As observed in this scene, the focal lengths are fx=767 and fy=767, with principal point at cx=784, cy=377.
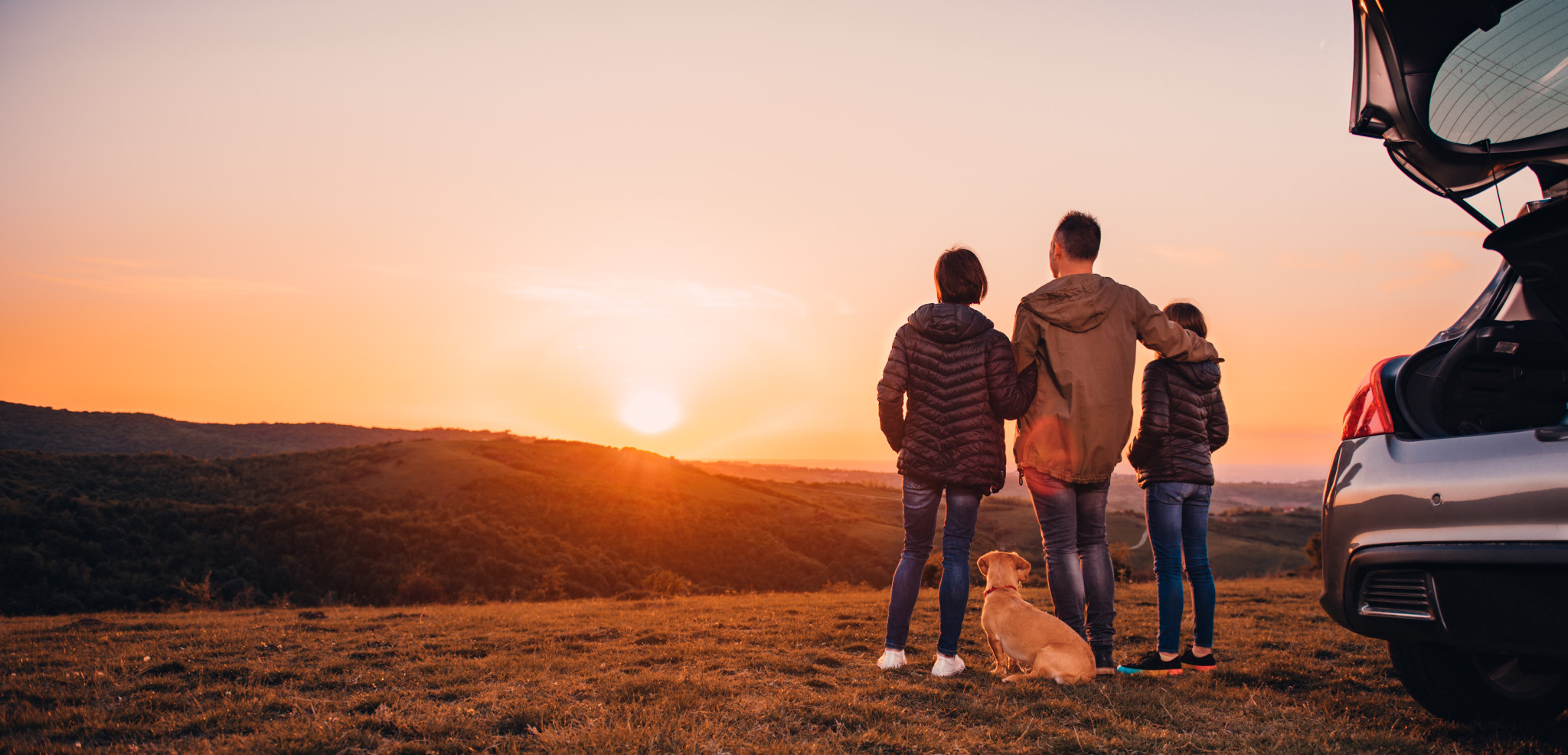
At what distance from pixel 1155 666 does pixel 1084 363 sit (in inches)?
73.8

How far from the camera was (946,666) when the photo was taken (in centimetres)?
441

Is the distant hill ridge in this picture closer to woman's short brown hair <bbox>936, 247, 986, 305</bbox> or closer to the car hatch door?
woman's short brown hair <bbox>936, 247, 986, 305</bbox>

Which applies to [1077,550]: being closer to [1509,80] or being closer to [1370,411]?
[1370,411]

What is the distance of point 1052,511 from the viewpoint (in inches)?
169

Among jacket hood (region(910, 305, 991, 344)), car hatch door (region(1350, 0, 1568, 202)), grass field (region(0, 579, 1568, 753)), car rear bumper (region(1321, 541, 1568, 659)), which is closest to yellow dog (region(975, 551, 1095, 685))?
grass field (region(0, 579, 1568, 753))

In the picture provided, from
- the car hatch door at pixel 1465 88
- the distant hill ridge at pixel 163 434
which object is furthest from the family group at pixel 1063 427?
the distant hill ridge at pixel 163 434

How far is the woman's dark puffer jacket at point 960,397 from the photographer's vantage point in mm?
Answer: 4312

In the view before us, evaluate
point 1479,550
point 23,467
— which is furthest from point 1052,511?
point 23,467

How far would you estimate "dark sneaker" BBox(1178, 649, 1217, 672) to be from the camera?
4655mm

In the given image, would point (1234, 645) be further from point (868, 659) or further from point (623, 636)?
point (623, 636)

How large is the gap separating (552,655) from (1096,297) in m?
4.41

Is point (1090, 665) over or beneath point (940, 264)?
beneath

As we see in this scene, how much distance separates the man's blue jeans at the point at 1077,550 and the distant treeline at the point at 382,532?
53.4 feet

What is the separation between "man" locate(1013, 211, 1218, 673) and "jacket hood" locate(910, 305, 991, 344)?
276mm
